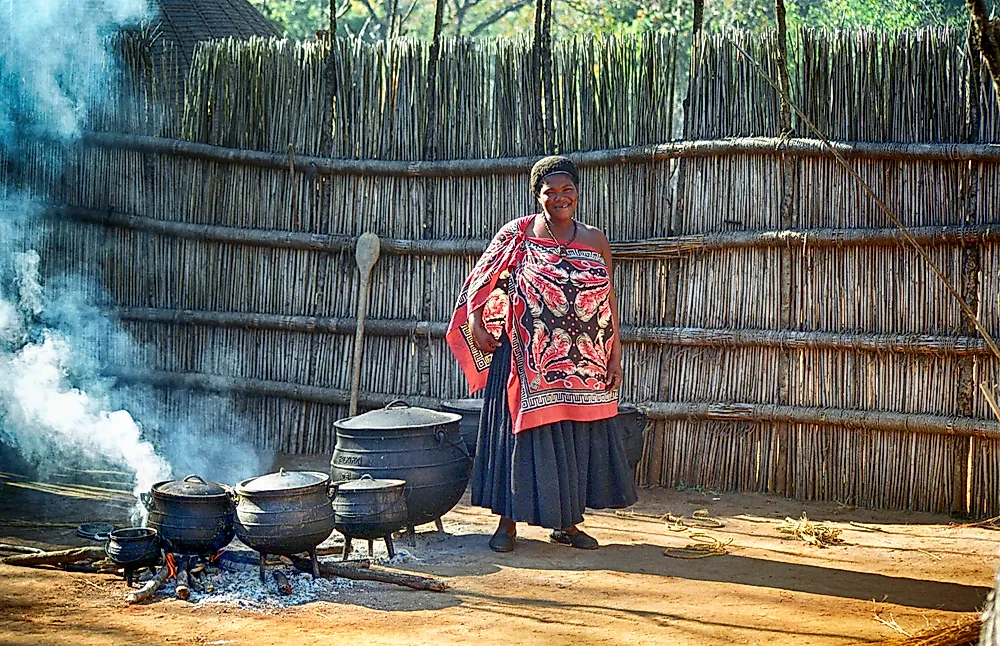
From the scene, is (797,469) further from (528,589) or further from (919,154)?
(528,589)

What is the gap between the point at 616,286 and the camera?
6.93 m

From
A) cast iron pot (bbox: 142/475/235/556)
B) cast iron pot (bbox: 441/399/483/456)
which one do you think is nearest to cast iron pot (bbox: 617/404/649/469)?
cast iron pot (bbox: 441/399/483/456)

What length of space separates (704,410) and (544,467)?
175 cm

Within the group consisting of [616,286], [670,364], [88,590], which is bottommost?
[88,590]

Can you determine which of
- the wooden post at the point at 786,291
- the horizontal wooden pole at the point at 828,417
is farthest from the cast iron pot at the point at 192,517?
the wooden post at the point at 786,291

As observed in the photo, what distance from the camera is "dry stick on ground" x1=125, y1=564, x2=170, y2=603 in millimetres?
4270

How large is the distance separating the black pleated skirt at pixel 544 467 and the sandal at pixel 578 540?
6.3 inches

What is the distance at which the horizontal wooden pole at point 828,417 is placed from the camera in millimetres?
5867

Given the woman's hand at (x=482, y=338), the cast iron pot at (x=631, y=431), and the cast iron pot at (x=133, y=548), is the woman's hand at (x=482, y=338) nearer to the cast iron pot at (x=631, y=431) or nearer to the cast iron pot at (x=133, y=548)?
the cast iron pot at (x=631, y=431)

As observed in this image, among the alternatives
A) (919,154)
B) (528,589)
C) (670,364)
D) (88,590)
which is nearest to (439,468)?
(528,589)

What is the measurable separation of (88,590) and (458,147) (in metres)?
3.92

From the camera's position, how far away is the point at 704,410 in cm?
660

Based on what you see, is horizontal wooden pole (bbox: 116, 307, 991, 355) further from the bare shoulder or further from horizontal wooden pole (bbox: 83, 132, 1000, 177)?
the bare shoulder

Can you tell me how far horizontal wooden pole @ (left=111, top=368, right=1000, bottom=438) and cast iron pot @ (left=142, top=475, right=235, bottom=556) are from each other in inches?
79.4
